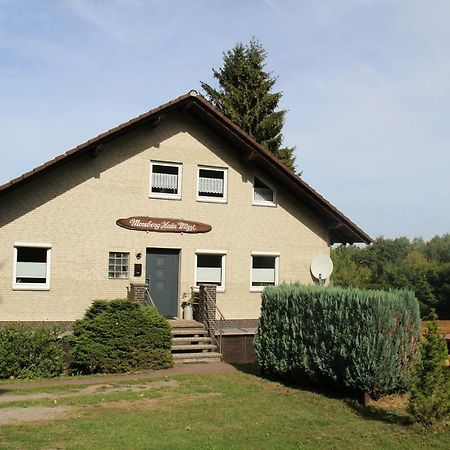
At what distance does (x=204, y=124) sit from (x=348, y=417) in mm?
12162

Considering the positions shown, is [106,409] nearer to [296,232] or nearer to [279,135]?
[296,232]

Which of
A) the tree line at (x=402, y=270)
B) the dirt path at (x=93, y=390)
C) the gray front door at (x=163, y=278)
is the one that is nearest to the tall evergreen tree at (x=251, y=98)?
the tree line at (x=402, y=270)

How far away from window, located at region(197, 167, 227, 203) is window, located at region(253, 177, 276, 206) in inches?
45.2

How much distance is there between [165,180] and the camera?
18.8 meters

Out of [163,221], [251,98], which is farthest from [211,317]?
[251,98]

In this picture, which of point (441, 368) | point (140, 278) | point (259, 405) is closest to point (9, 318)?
point (140, 278)

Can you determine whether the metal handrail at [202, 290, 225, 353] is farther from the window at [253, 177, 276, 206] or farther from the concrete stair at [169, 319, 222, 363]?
the window at [253, 177, 276, 206]

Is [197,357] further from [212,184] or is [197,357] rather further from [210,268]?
[212,184]

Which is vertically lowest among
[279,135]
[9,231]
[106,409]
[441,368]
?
[106,409]

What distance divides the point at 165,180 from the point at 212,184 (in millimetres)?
1636

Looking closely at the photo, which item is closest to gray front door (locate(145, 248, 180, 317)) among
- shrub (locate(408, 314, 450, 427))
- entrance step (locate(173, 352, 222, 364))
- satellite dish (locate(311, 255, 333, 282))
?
entrance step (locate(173, 352, 222, 364))

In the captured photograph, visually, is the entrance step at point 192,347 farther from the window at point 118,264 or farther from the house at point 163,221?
the window at point 118,264

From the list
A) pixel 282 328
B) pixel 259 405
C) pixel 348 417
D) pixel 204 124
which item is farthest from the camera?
pixel 204 124

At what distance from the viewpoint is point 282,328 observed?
12.5 m
